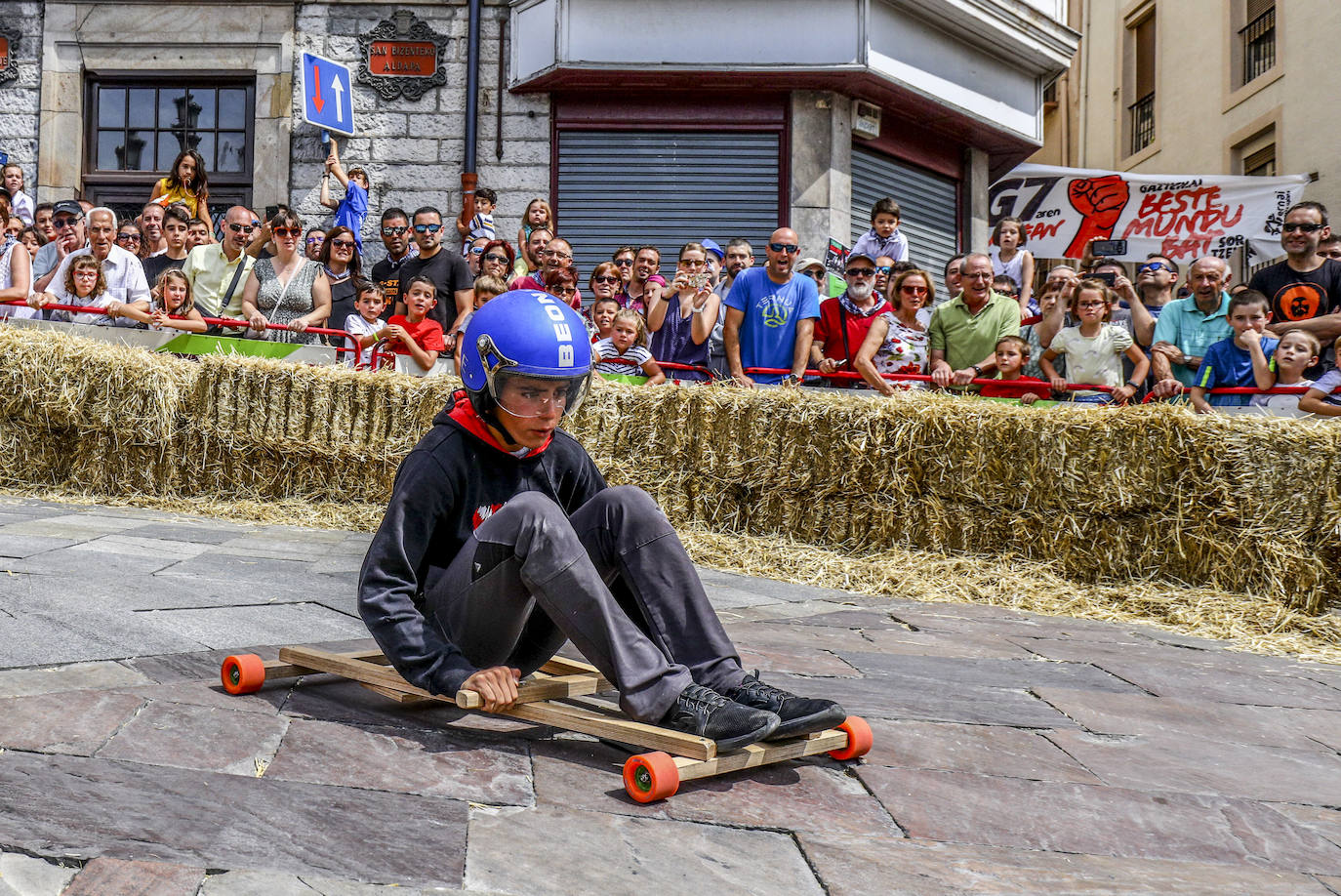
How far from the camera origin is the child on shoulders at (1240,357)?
721cm

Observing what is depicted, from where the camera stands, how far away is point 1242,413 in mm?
6395

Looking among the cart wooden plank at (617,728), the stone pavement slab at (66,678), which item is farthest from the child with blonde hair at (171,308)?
the cart wooden plank at (617,728)

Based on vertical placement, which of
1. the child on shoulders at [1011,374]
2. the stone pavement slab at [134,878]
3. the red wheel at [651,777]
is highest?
the child on shoulders at [1011,374]

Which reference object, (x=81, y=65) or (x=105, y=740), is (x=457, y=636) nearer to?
(x=105, y=740)

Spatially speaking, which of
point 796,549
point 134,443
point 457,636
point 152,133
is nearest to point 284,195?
point 152,133

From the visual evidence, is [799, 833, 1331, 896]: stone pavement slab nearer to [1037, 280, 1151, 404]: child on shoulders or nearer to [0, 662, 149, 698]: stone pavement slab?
[0, 662, 149, 698]: stone pavement slab

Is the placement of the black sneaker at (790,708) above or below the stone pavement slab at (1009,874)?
above

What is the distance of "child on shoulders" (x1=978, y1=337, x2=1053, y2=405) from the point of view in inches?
304

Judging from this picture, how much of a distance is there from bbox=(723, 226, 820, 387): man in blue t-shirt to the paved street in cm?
376

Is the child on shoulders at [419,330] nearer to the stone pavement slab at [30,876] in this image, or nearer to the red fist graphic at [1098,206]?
the stone pavement slab at [30,876]

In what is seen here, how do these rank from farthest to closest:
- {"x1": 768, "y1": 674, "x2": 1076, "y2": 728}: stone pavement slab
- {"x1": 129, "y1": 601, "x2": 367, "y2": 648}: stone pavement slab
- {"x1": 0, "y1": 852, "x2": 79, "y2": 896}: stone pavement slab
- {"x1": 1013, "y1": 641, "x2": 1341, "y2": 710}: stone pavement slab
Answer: {"x1": 1013, "y1": 641, "x2": 1341, "y2": 710}: stone pavement slab < {"x1": 129, "y1": 601, "x2": 367, "y2": 648}: stone pavement slab < {"x1": 768, "y1": 674, "x2": 1076, "y2": 728}: stone pavement slab < {"x1": 0, "y1": 852, "x2": 79, "y2": 896}: stone pavement slab

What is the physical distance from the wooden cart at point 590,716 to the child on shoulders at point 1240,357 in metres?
5.07

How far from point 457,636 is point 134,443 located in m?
5.99

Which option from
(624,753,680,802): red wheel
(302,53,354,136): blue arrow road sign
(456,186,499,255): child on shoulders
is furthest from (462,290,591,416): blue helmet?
(302,53,354,136): blue arrow road sign
